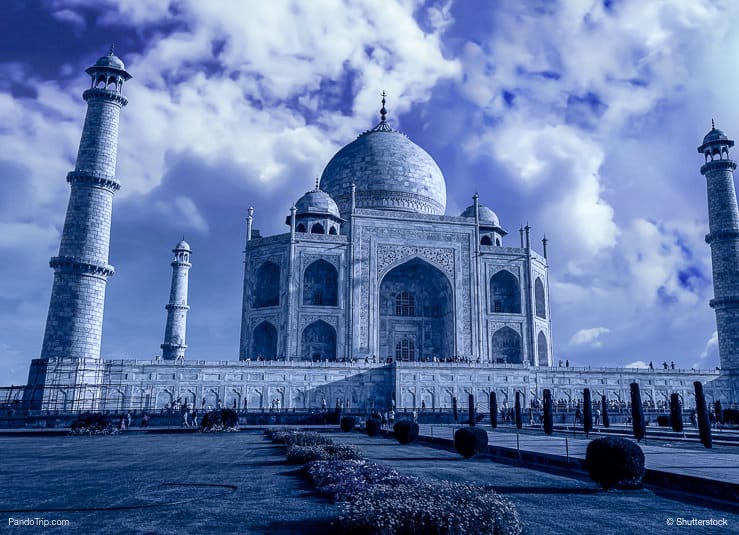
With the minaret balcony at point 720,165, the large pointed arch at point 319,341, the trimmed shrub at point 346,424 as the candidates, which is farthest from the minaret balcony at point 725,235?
the trimmed shrub at point 346,424

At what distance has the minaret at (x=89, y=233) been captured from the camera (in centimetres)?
2628

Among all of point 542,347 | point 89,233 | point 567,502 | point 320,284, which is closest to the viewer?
point 567,502

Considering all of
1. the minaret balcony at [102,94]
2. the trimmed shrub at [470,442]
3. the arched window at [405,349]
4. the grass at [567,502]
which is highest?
the minaret balcony at [102,94]

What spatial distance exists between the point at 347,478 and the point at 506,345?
29942 millimetres

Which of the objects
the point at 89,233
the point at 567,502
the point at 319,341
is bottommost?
the point at 567,502

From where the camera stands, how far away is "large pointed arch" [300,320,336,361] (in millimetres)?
34406

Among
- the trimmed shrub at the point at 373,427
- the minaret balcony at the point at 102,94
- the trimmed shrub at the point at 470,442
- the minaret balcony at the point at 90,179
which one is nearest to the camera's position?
the trimmed shrub at the point at 470,442

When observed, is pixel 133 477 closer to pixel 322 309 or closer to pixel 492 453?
pixel 492 453

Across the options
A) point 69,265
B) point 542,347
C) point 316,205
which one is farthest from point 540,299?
point 69,265

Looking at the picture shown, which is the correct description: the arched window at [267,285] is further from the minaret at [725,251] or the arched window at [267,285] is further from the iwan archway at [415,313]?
the minaret at [725,251]

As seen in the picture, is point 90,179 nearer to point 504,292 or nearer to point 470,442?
point 470,442

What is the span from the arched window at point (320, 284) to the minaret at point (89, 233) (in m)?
11.5

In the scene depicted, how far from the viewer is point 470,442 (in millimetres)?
12992

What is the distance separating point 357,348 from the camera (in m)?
33.7
